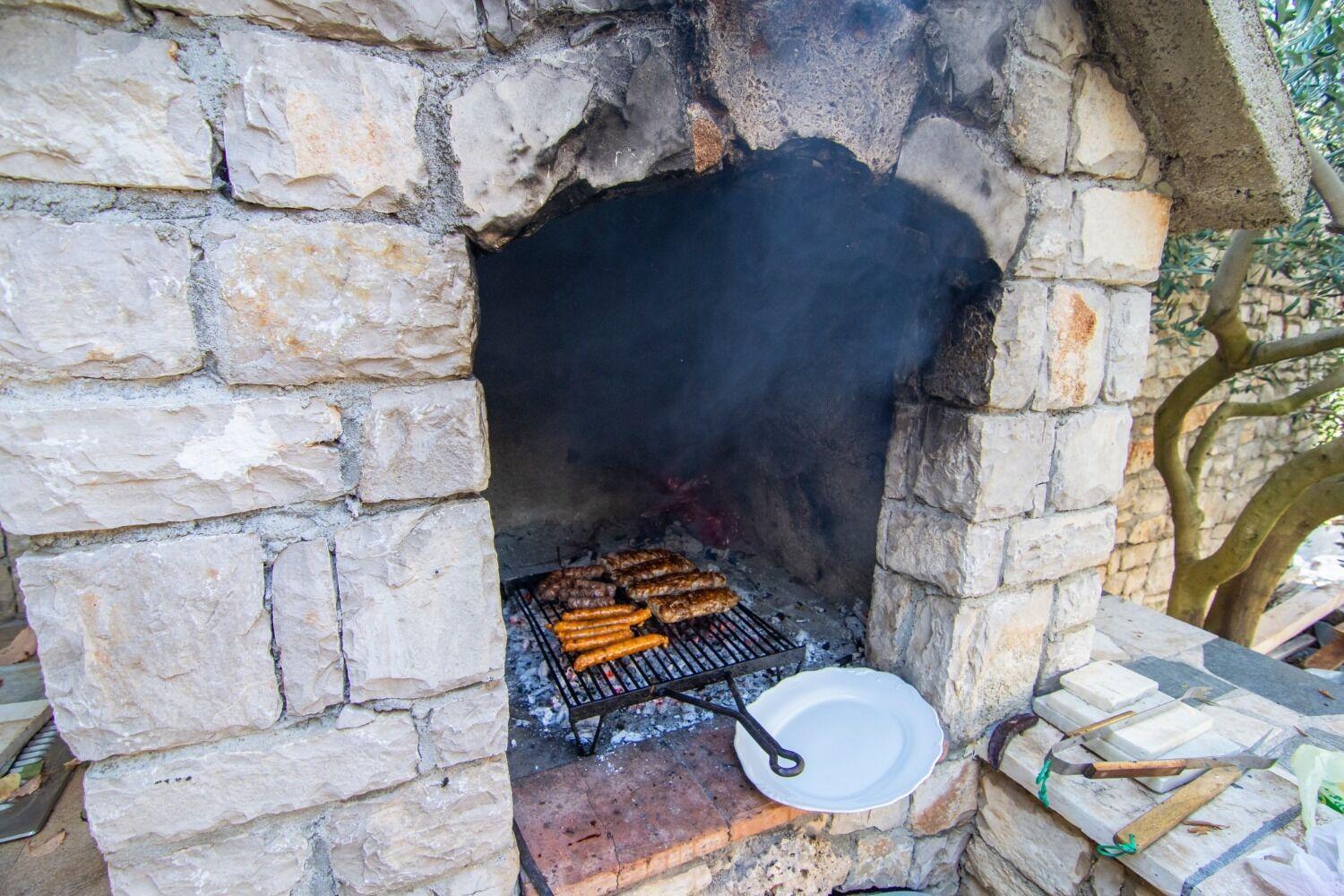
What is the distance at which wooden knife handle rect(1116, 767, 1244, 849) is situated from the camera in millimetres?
1733

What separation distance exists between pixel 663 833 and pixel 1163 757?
1.49 meters

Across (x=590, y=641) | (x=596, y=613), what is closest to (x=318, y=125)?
(x=590, y=641)

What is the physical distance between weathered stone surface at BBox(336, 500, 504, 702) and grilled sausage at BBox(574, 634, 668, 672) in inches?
38.8

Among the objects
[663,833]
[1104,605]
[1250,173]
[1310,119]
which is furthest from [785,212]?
[1310,119]

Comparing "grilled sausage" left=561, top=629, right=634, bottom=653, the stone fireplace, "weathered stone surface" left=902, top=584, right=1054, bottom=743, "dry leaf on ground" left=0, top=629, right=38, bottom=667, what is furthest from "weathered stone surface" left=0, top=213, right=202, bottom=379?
"dry leaf on ground" left=0, top=629, right=38, bottom=667

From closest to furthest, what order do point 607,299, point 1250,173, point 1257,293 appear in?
point 1250,173 → point 607,299 → point 1257,293

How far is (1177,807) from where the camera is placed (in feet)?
5.88

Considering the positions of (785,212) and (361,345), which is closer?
(361,345)

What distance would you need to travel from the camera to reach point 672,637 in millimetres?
2619

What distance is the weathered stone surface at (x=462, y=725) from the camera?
136 cm

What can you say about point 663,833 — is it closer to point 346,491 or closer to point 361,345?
point 346,491

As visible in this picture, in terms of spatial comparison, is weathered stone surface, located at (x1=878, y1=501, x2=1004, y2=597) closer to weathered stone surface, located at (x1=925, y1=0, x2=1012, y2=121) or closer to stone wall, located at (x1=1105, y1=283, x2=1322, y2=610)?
weathered stone surface, located at (x1=925, y1=0, x2=1012, y2=121)

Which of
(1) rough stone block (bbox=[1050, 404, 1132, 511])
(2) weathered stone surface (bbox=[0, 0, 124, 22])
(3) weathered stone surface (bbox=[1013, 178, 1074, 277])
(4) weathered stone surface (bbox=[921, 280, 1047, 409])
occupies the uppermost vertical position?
(2) weathered stone surface (bbox=[0, 0, 124, 22])

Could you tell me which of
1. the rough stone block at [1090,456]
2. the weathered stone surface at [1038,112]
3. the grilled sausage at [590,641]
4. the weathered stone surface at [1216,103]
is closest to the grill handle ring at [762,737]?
the grilled sausage at [590,641]
